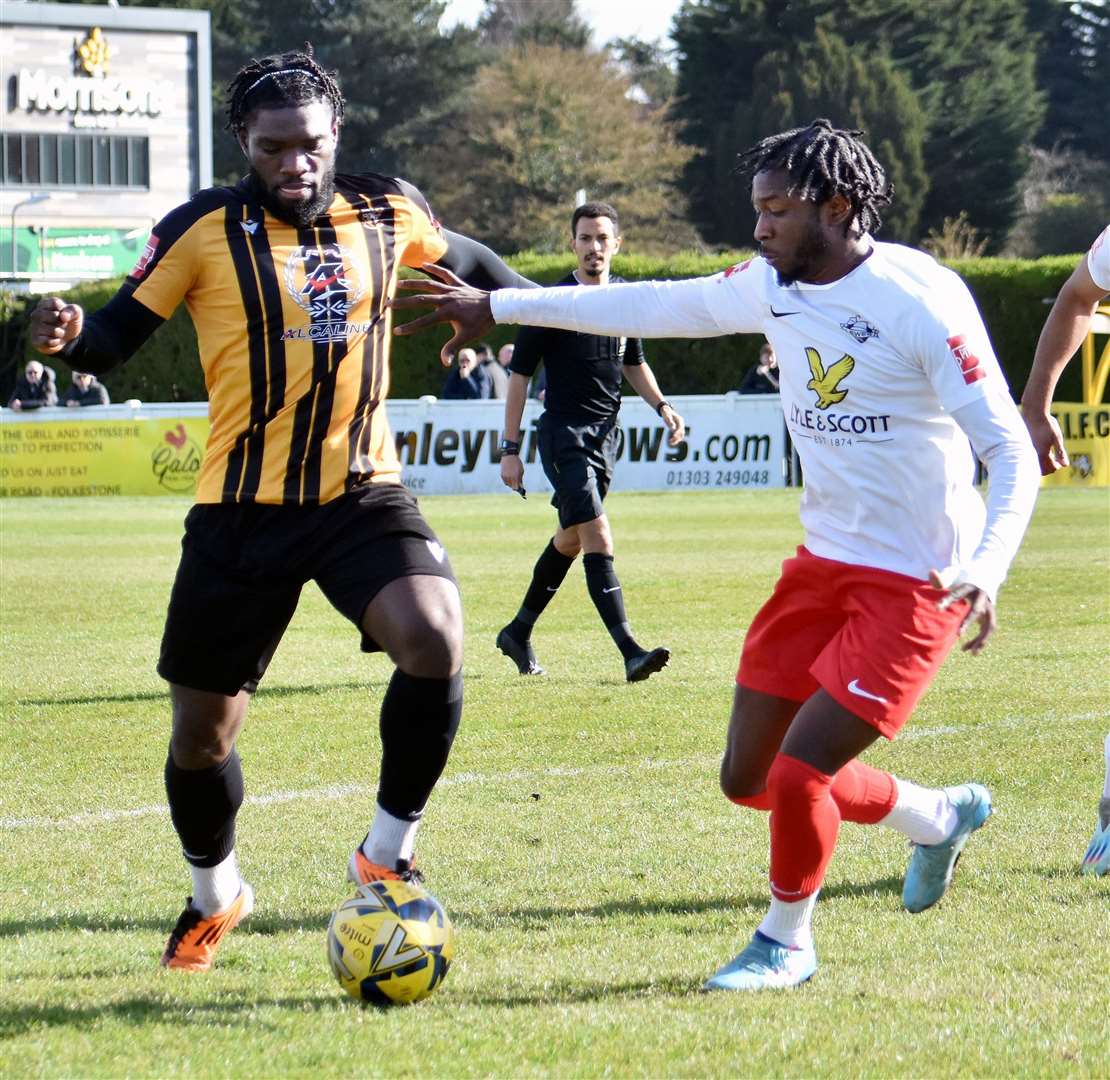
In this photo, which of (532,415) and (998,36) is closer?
(532,415)

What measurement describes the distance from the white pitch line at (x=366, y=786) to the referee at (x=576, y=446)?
6.44ft

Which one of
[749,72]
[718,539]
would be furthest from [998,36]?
[718,539]

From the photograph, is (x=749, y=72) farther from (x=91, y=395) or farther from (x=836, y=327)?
(x=836, y=327)

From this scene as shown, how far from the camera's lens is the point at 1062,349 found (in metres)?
5.79

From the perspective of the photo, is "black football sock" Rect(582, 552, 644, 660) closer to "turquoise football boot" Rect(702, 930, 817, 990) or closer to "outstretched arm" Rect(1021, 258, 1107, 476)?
"outstretched arm" Rect(1021, 258, 1107, 476)

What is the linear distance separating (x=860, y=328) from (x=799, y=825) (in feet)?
3.87

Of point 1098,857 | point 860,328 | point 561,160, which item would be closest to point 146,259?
point 860,328

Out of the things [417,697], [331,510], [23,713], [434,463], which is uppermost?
[331,510]

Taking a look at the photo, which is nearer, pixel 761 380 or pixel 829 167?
pixel 829 167

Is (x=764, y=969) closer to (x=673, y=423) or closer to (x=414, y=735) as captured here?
(x=414, y=735)

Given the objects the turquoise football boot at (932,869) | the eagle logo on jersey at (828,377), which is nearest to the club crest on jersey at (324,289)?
the eagle logo on jersey at (828,377)

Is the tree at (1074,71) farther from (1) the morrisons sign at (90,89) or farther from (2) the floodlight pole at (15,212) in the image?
(2) the floodlight pole at (15,212)

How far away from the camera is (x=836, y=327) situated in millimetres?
4371

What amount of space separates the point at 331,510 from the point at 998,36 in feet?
225
